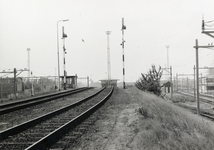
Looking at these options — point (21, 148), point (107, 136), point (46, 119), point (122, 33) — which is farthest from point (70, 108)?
point (122, 33)

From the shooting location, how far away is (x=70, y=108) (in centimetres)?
1291

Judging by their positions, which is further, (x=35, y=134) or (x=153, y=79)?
(x=153, y=79)

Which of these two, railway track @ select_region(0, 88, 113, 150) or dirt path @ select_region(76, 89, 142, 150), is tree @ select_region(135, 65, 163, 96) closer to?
dirt path @ select_region(76, 89, 142, 150)

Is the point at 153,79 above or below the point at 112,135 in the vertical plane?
above

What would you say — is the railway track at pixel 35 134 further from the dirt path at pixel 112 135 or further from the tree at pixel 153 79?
the tree at pixel 153 79

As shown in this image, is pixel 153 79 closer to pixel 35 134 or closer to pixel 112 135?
pixel 112 135

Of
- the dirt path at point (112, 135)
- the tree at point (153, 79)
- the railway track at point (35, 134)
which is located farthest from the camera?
the tree at point (153, 79)

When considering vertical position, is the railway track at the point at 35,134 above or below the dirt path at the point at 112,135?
above

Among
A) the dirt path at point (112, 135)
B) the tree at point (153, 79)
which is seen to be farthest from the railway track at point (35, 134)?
the tree at point (153, 79)

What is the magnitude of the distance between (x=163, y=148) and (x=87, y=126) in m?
3.19

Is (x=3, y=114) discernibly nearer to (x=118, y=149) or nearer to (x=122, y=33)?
(x=118, y=149)

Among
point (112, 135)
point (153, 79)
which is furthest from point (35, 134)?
point (153, 79)

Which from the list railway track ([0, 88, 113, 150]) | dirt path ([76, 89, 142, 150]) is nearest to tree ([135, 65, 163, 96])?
dirt path ([76, 89, 142, 150])

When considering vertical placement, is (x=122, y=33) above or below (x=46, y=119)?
above
